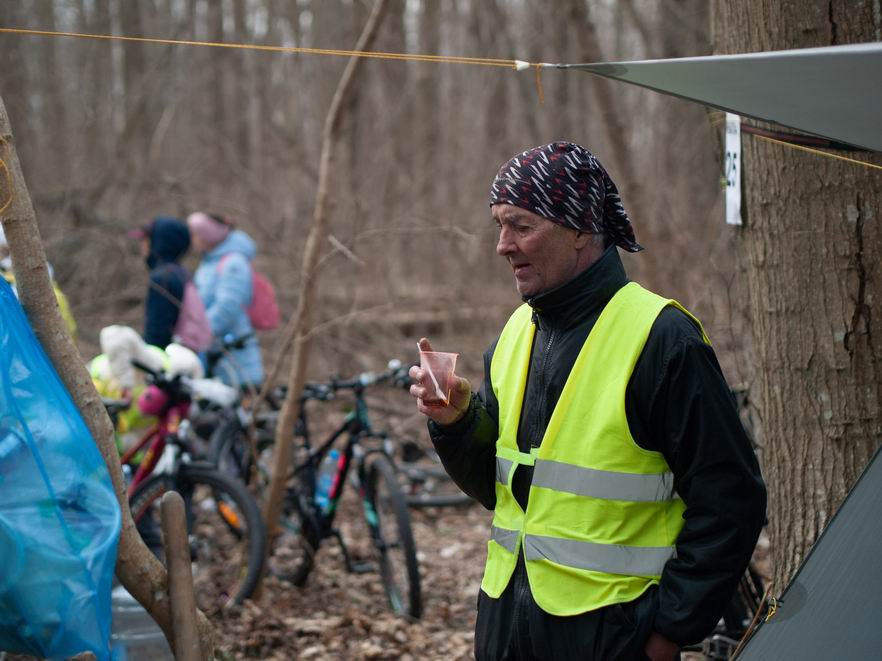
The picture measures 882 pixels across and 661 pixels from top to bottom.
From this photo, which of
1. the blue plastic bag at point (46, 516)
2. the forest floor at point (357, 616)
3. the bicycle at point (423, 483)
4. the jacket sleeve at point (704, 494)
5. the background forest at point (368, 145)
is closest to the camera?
the jacket sleeve at point (704, 494)

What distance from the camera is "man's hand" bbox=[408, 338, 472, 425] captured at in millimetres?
2680

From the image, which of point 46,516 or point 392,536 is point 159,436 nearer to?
point 392,536

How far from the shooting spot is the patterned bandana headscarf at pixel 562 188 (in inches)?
102

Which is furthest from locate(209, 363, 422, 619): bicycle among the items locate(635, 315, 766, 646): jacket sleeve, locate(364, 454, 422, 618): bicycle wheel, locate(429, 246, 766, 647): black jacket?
locate(635, 315, 766, 646): jacket sleeve

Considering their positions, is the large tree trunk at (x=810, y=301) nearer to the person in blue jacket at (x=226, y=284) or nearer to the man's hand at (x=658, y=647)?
the man's hand at (x=658, y=647)

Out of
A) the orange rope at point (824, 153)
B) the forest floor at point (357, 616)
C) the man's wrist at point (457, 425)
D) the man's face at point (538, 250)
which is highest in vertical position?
the orange rope at point (824, 153)

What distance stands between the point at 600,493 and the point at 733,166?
1745mm

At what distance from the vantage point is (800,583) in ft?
8.83

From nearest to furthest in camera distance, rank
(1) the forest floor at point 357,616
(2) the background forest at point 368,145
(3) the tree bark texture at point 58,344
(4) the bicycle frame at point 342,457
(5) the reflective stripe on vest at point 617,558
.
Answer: (5) the reflective stripe on vest at point 617,558 → (3) the tree bark texture at point 58,344 → (1) the forest floor at point 357,616 → (4) the bicycle frame at point 342,457 → (2) the background forest at point 368,145

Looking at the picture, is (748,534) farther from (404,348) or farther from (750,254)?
(404,348)

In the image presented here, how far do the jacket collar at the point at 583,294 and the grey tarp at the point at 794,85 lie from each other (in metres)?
0.51

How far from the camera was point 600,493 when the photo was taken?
8.07ft

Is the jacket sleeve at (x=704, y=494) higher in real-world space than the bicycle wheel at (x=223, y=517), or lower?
higher

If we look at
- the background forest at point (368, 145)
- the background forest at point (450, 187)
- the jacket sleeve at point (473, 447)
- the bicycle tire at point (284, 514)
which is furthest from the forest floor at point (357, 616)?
the jacket sleeve at point (473, 447)
